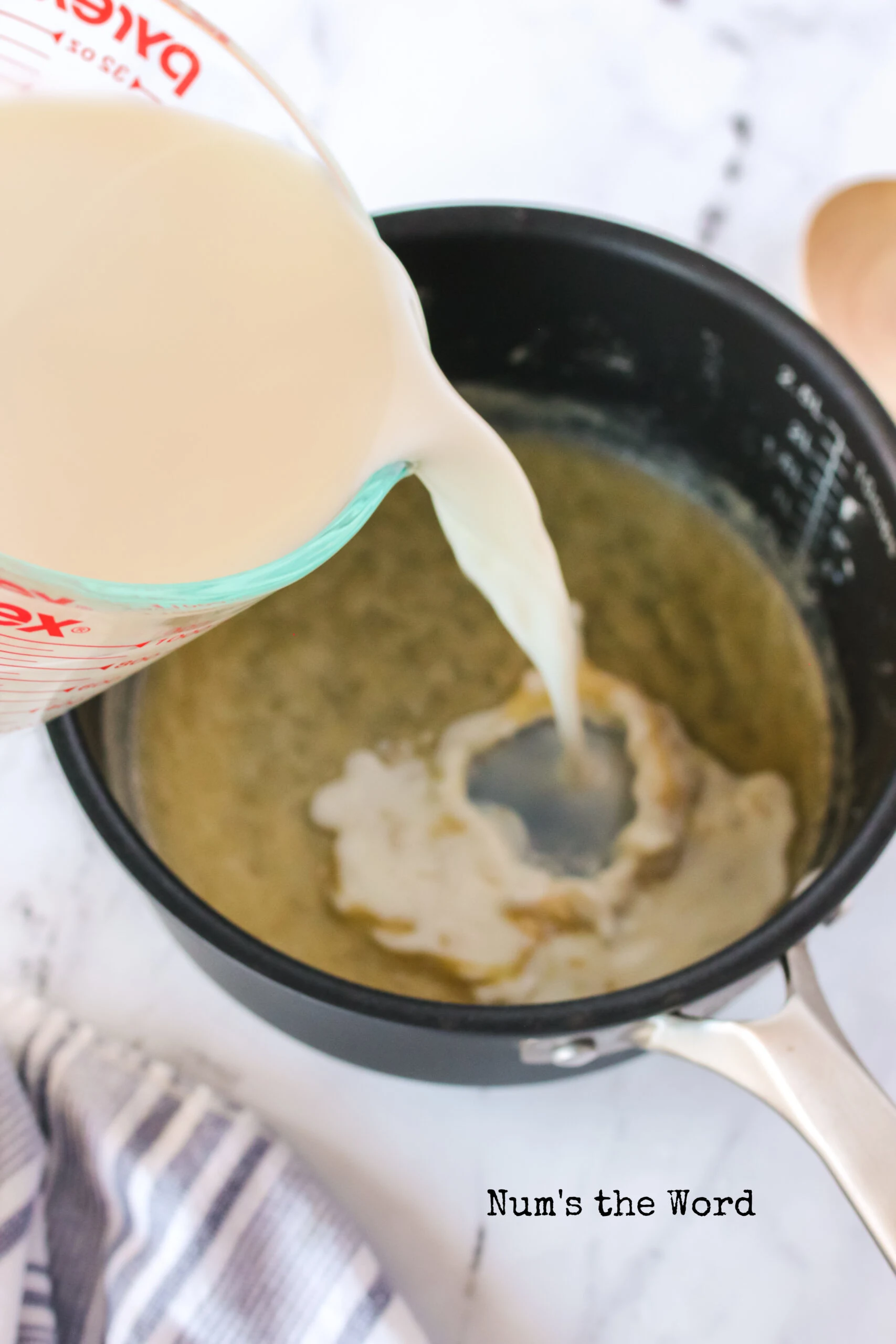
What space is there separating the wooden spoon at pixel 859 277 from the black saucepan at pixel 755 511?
15cm

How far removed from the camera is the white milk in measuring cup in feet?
1.47

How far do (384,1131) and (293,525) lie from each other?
37 centimetres

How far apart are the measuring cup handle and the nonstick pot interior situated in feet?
0.11

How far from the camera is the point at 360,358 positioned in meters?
0.50

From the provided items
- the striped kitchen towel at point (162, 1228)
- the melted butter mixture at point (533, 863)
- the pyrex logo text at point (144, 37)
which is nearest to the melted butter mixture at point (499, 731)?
the melted butter mixture at point (533, 863)

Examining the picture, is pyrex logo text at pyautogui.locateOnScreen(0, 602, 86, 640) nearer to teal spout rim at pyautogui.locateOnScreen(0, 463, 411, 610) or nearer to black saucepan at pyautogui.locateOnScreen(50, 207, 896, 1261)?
teal spout rim at pyautogui.locateOnScreen(0, 463, 411, 610)

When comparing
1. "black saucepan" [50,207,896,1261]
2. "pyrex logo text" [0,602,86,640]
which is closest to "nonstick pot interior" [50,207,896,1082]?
"black saucepan" [50,207,896,1261]

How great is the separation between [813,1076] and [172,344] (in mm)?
395

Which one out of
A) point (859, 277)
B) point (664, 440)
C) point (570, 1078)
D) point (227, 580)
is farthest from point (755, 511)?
point (227, 580)

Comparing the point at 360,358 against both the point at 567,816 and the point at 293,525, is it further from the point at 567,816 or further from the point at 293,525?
the point at 567,816

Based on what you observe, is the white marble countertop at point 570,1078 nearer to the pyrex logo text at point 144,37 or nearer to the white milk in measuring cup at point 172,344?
the white milk in measuring cup at point 172,344

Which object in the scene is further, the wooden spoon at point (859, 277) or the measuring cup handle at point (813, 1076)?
the wooden spoon at point (859, 277)

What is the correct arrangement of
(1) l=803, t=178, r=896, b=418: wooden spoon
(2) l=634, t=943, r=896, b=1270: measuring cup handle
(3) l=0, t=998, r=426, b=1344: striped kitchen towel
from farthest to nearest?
(1) l=803, t=178, r=896, b=418: wooden spoon, (3) l=0, t=998, r=426, b=1344: striped kitchen towel, (2) l=634, t=943, r=896, b=1270: measuring cup handle

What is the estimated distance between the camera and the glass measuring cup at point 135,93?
1.49 ft
